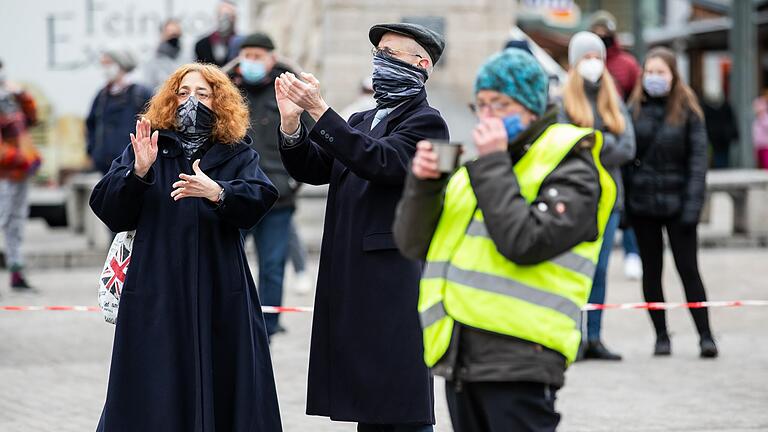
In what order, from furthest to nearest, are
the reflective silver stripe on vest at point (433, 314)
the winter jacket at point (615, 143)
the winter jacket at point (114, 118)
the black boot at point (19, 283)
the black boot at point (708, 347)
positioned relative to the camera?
the winter jacket at point (114, 118) < the black boot at point (19, 283) < the black boot at point (708, 347) < the winter jacket at point (615, 143) < the reflective silver stripe on vest at point (433, 314)

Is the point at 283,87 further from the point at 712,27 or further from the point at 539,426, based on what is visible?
the point at 712,27

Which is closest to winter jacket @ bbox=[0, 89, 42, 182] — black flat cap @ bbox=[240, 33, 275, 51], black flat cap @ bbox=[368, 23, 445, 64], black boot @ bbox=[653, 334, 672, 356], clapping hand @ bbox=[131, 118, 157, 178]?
black flat cap @ bbox=[240, 33, 275, 51]

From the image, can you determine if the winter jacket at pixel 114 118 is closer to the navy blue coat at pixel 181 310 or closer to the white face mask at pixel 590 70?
the white face mask at pixel 590 70

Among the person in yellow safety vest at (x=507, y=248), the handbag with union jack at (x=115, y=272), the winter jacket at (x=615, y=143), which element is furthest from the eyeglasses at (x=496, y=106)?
the winter jacket at (x=615, y=143)

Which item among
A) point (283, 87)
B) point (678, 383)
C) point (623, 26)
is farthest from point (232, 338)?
point (623, 26)

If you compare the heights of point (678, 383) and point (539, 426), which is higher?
point (539, 426)

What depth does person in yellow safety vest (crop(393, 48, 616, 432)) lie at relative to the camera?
3.84 metres

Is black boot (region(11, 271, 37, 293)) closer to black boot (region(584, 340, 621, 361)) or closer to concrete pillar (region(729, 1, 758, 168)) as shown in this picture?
black boot (region(584, 340, 621, 361))

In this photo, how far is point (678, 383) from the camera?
7945 mm

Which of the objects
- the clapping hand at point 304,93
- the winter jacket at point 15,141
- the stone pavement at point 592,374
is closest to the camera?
the clapping hand at point 304,93

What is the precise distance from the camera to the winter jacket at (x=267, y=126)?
889 cm

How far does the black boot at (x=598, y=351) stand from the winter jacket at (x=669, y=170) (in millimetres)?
832

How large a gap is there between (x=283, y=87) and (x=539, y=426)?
160cm

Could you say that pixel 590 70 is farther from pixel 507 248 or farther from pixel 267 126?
pixel 507 248
